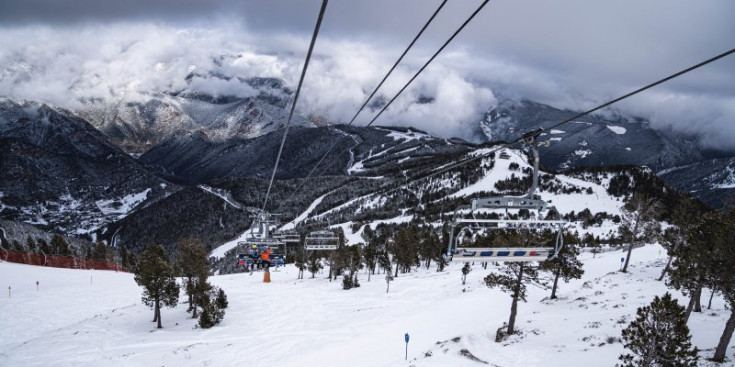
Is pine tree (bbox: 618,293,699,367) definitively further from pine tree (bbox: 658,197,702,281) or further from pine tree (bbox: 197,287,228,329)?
pine tree (bbox: 197,287,228,329)

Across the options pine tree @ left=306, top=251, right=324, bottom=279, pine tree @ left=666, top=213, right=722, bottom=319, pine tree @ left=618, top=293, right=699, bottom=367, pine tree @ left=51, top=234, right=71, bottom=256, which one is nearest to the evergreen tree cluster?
pine tree @ left=306, top=251, right=324, bottom=279

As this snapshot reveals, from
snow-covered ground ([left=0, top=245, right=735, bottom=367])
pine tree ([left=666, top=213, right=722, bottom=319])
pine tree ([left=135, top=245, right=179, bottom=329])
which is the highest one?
pine tree ([left=666, top=213, right=722, bottom=319])

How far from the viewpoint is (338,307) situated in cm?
5769

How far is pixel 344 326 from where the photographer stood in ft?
152

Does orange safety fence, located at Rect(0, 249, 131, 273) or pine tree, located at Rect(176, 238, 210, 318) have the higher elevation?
pine tree, located at Rect(176, 238, 210, 318)

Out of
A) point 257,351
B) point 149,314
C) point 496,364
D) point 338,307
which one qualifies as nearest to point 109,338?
point 149,314

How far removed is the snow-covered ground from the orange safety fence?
26069mm

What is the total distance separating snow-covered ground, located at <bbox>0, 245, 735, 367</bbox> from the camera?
30516mm

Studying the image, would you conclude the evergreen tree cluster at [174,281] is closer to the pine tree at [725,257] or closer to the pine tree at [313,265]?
the pine tree at [313,265]

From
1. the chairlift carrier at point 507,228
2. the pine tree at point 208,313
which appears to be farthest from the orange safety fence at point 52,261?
the chairlift carrier at point 507,228

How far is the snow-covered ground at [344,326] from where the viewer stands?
3052cm

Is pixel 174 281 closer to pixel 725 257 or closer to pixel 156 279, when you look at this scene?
pixel 156 279

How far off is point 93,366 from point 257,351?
13.4 m

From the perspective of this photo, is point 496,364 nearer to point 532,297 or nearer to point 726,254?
point 726,254
